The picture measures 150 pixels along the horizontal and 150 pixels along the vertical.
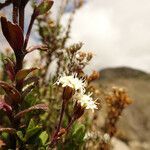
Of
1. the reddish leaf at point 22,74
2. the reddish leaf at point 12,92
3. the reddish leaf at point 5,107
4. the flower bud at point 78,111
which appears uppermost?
the reddish leaf at point 22,74

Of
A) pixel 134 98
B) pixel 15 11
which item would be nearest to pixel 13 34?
pixel 15 11

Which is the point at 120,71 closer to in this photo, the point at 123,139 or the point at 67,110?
the point at 123,139

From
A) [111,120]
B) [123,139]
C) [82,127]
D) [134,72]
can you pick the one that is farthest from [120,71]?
[82,127]

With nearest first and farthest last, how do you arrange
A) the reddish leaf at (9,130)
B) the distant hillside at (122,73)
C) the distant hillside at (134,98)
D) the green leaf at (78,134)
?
the reddish leaf at (9,130), the green leaf at (78,134), the distant hillside at (134,98), the distant hillside at (122,73)

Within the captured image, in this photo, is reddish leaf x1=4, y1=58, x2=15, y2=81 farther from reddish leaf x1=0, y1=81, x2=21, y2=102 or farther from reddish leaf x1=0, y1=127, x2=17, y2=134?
reddish leaf x1=0, y1=127, x2=17, y2=134

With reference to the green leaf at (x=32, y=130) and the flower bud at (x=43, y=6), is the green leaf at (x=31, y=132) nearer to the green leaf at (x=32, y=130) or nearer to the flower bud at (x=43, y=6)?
the green leaf at (x=32, y=130)

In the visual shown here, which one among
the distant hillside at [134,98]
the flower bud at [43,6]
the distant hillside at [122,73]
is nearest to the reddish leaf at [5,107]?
the flower bud at [43,6]
